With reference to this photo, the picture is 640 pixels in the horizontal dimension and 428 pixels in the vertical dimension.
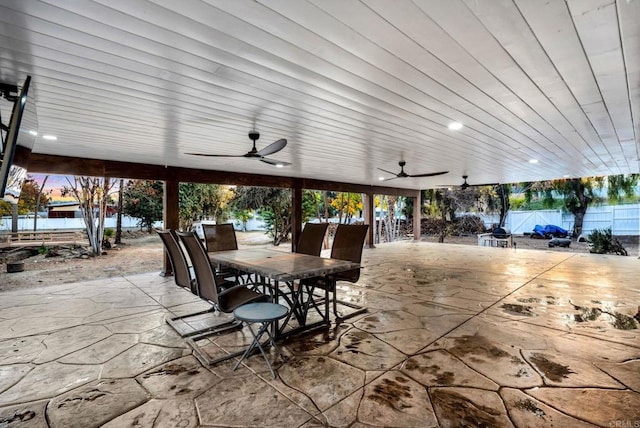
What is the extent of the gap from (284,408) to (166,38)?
2.42 meters

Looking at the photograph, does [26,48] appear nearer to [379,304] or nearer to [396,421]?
[396,421]

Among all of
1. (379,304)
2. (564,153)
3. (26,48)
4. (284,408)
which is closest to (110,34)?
(26,48)

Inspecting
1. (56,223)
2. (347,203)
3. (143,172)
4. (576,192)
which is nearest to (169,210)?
(143,172)

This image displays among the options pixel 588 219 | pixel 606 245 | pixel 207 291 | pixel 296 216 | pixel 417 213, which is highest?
pixel 417 213

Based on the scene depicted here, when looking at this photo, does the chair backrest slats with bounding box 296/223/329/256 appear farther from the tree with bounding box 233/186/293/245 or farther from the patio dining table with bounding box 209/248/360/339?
the tree with bounding box 233/186/293/245

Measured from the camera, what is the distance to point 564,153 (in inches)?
208

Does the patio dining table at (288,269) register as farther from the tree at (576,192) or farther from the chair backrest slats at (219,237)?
the tree at (576,192)

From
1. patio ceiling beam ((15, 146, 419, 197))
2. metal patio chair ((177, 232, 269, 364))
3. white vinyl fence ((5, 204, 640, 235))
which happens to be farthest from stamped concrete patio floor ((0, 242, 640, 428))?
white vinyl fence ((5, 204, 640, 235))

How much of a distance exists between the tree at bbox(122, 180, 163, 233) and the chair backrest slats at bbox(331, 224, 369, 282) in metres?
9.98

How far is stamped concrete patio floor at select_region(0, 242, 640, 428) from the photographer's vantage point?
1.90 m

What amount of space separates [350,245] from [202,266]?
1827 mm

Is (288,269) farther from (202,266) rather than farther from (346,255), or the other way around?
(346,255)

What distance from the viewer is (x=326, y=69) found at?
2.22 meters

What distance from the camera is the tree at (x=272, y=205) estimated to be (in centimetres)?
1111
